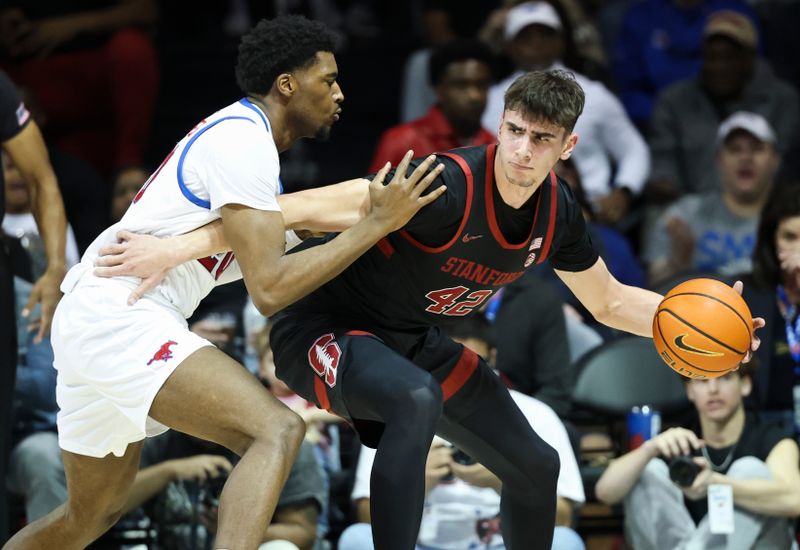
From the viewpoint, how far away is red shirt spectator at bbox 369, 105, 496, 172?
8328 millimetres

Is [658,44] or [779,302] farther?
[658,44]

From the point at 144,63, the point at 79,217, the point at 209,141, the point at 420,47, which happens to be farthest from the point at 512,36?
the point at 209,141

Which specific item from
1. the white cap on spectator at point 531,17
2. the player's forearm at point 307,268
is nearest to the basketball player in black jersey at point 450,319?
the player's forearm at point 307,268

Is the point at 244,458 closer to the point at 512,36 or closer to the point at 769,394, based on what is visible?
the point at 769,394

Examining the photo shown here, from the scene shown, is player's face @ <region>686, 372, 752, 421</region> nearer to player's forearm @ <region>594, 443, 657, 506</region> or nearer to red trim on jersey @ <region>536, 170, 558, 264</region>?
player's forearm @ <region>594, 443, 657, 506</region>

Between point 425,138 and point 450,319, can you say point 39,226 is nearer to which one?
point 450,319

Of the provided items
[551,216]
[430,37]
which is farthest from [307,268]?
[430,37]

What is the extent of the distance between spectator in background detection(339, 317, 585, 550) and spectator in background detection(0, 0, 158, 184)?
11.2 ft

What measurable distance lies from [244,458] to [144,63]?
5028 millimetres

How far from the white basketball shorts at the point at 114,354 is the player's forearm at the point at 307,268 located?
0.91ft

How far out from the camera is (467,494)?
6492 millimetres

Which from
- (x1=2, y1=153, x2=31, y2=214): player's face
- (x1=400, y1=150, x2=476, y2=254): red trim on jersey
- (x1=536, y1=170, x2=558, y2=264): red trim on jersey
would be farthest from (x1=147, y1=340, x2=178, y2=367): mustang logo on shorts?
(x1=2, y1=153, x2=31, y2=214): player's face

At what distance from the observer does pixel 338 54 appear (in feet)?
32.5

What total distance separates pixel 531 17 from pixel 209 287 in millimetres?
4582
